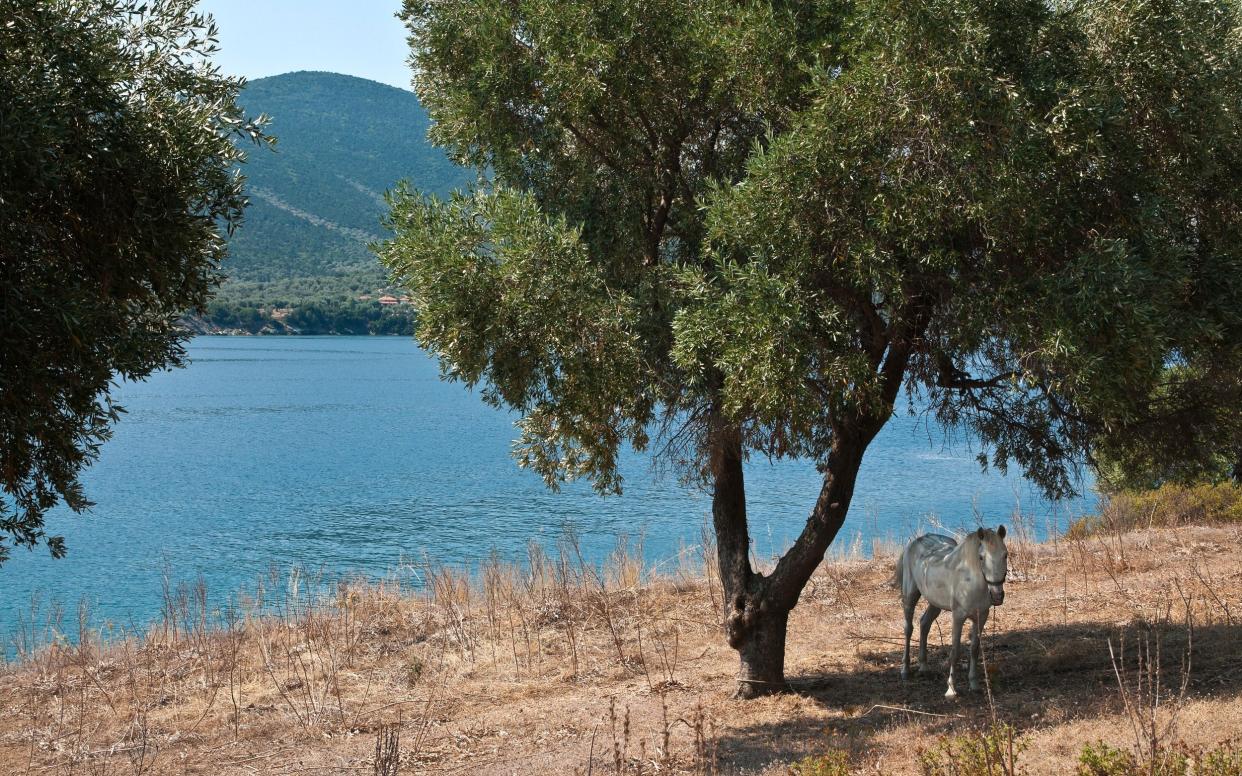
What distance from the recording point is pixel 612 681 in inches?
518

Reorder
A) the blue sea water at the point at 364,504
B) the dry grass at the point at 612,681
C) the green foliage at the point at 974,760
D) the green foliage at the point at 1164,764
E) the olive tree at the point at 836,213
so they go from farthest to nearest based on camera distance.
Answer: the blue sea water at the point at 364,504
the dry grass at the point at 612,681
the olive tree at the point at 836,213
the green foliage at the point at 974,760
the green foliage at the point at 1164,764

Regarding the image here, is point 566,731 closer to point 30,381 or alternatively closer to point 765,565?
point 30,381

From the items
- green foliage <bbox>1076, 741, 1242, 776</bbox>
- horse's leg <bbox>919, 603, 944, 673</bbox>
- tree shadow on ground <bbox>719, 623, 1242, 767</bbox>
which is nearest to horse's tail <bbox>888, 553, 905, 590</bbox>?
horse's leg <bbox>919, 603, 944, 673</bbox>

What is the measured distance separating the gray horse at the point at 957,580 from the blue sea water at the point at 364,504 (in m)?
1.47

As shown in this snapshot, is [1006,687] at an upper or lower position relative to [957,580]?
lower

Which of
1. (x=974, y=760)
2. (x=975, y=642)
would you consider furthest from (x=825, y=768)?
(x=975, y=642)

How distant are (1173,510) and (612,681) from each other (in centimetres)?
1460

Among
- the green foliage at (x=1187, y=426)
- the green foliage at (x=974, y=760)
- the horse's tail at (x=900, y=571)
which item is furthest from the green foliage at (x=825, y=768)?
the green foliage at (x=1187, y=426)

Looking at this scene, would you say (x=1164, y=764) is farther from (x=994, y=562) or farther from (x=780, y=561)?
(x=780, y=561)

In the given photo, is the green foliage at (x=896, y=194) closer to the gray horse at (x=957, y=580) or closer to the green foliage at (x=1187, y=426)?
the green foliage at (x=1187, y=426)

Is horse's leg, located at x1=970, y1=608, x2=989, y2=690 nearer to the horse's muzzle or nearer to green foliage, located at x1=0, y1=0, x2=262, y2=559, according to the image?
the horse's muzzle

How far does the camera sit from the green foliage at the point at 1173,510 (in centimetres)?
2117

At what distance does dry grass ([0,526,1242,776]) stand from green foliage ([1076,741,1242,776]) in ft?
2.62

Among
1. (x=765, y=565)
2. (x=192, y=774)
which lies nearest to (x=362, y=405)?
(x=765, y=565)
